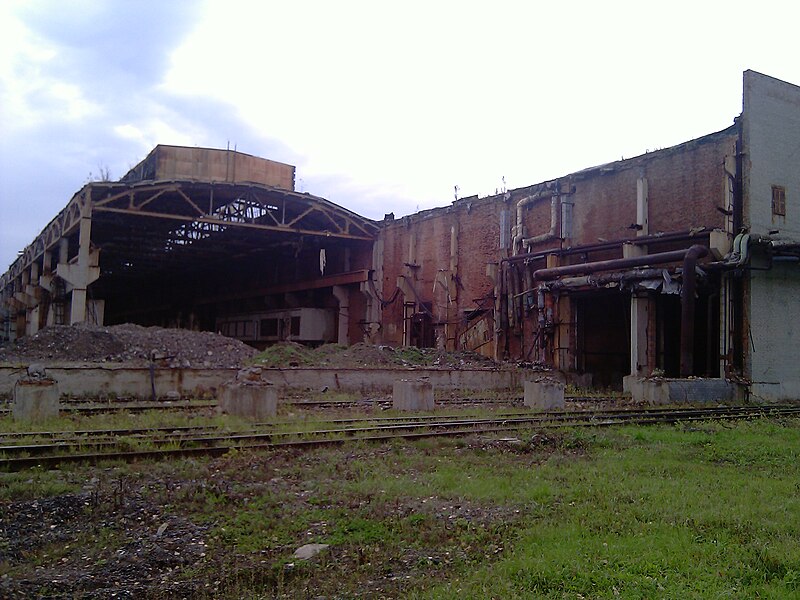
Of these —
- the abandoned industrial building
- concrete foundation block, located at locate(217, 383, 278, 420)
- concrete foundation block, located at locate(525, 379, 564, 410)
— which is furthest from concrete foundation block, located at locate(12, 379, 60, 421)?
the abandoned industrial building

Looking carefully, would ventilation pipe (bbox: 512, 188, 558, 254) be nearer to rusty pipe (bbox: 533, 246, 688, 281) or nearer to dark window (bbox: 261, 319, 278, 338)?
rusty pipe (bbox: 533, 246, 688, 281)

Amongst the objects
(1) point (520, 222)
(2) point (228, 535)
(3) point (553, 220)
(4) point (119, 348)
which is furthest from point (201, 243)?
(2) point (228, 535)

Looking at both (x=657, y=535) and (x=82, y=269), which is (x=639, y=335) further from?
(x=82, y=269)

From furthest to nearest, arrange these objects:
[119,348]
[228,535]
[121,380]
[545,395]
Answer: [119,348]
[545,395]
[121,380]
[228,535]

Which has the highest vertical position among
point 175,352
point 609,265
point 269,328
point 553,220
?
point 553,220

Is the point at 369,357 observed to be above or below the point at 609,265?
below

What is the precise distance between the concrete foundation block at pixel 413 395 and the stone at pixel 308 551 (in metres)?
9.17

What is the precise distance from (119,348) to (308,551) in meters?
17.3

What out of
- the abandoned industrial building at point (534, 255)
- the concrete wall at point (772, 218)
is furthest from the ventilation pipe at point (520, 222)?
the concrete wall at point (772, 218)

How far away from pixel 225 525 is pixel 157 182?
2277 centimetres

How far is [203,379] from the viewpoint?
53.9 ft

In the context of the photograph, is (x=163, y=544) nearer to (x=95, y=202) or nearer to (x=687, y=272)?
(x=687, y=272)

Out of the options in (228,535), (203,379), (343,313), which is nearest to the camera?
(228,535)

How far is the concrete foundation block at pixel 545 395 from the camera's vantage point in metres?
15.5
